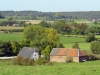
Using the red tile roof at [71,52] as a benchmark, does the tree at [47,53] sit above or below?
below

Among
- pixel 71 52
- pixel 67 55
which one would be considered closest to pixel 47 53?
pixel 67 55

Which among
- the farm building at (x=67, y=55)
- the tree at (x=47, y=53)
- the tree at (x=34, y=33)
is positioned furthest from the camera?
the tree at (x=34, y=33)

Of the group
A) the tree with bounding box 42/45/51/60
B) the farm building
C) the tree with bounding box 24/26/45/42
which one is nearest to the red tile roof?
the farm building

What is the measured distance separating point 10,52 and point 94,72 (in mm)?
46083

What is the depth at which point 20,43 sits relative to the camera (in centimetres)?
6112

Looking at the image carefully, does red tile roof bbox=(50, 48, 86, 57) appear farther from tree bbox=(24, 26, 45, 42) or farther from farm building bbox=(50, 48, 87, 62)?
tree bbox=(24, 26, 45, 42)

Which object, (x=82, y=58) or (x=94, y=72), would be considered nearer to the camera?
(x=94, y=72)

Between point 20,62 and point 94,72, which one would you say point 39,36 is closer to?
point 20,62

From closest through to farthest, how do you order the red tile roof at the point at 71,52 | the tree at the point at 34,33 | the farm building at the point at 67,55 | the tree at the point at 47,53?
1. the farm building at the point at 67,55
2. the red tile roof at the point at 71,52
3. the tree at the point at 47,53
4. the tree at the point at 34,33

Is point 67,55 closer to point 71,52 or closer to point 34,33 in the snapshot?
point 71,52

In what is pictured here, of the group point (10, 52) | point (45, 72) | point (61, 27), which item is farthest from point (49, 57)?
point (61, 27)

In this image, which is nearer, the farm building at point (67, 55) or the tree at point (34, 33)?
the farm building at point (67, 55)

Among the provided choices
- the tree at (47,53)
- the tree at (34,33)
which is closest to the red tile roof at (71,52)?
the tree at (47,53)

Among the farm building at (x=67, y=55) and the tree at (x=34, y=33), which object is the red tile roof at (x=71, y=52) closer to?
the farm building at (x=67, y=55)
